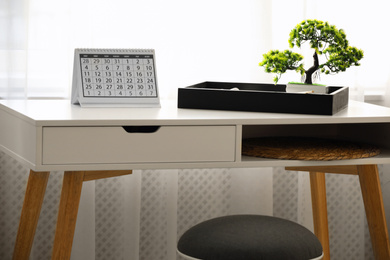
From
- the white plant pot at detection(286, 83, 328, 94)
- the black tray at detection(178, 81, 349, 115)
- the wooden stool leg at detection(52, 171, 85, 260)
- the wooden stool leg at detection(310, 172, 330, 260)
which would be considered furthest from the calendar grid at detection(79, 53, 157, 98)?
the wooden stool leg at detection(310, 172, 330, 260)

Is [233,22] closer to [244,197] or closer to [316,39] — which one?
[316,39]

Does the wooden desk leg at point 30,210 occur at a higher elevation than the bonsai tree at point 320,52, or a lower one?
lower

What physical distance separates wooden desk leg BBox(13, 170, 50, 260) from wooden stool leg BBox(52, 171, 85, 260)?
24 centimetres

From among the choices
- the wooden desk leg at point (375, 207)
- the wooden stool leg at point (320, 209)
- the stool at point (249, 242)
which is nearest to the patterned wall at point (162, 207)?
the wooden stool leg at point (320, 209)

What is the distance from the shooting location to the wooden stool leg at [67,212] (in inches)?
58.1

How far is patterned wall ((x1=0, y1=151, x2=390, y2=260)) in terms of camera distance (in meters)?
1.99

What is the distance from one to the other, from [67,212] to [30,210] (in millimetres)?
276

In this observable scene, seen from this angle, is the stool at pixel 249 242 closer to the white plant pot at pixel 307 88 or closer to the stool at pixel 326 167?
the stool at pixel 326 167

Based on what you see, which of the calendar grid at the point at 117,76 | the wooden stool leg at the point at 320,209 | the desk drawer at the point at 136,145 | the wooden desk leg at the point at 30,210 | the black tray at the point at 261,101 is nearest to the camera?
the desk drawer at the point at 136,145

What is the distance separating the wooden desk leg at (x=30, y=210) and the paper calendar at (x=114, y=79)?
253 mm

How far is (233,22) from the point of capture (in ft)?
6.64

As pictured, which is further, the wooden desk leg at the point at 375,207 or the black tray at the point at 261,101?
the wooden desk leg at the point at 375,207

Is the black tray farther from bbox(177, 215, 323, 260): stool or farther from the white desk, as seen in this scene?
bbox(177, 215, 323, 260): stool

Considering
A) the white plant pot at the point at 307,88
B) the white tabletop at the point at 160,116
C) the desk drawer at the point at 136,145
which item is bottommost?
the desk drawer at the point at 136,145
